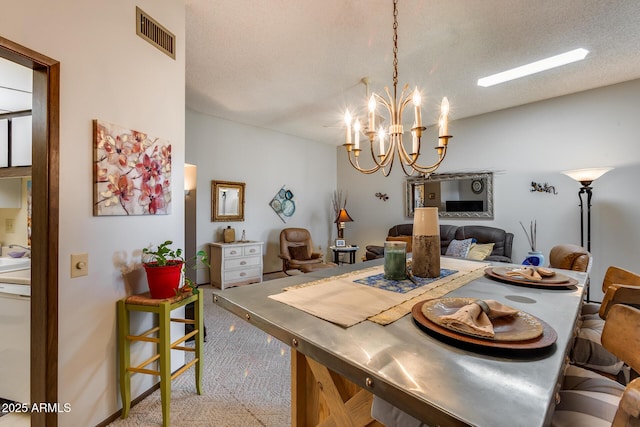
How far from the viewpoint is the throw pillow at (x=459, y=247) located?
3.92 m

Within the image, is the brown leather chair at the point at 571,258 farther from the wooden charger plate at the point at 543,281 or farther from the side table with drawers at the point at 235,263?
the side table with drawers at the point at 235,263

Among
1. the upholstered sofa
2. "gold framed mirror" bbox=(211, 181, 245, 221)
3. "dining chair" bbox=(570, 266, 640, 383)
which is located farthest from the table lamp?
"dining chair" bbox=(570, 266, 640, 383)

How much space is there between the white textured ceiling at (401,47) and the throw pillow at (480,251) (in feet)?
6.66

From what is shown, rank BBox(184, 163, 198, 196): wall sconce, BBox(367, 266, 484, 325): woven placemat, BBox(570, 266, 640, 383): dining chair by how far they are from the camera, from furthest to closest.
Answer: BBox(184, 163, 198, 196): wall sconce < BBox(570, 266, 640, 383): dining chair < BBox(367, 266, 484, 325): woven placemat

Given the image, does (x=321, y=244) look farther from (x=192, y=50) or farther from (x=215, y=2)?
(x=215, y=2)

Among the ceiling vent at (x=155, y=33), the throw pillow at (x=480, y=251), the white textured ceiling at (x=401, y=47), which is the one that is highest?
the white textured ceiling at (x=401, y=47)

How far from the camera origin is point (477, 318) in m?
0.82

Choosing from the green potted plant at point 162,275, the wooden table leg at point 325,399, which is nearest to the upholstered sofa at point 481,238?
the wooden table leg at point 325,399

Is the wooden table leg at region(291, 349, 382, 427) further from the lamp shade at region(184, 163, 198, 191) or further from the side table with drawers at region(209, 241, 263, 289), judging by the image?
the lamp shade at region(184, 163, 198, 191)

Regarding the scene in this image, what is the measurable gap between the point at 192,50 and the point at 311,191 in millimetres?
3719

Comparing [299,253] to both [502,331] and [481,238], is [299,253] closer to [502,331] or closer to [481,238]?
[481,238]

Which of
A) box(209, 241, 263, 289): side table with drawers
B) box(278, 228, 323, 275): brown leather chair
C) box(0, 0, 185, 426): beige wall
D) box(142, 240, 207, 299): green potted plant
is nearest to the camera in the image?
box(0, 0, 185, 426): beige wall

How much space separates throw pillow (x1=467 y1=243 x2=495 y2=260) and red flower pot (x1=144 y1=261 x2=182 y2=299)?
361cm

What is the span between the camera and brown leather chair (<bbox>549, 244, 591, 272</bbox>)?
194 cm
